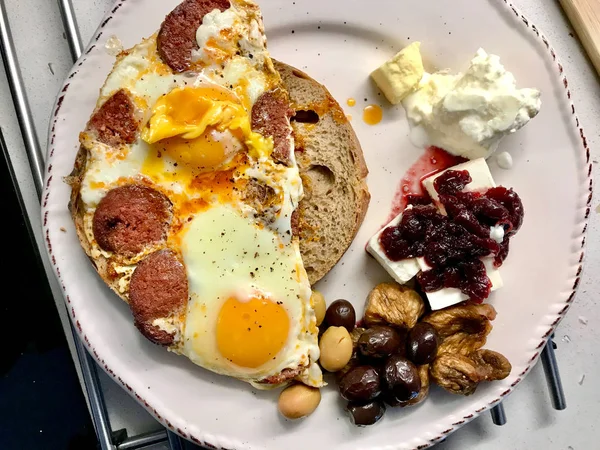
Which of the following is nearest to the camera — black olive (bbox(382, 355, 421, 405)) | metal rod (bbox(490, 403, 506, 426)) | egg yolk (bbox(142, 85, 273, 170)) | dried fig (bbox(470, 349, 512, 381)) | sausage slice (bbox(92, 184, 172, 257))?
egg yolk (bbox(142, 85, 273, 170))

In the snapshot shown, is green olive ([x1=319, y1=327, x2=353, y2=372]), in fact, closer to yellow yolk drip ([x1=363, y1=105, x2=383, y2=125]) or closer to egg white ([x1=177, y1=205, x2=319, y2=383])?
egg white ([x1=177, y1=205, x2=319, y2=383])

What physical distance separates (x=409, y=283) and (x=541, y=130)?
1.13 m

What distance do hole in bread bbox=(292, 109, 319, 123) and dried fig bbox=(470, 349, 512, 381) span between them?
154cm

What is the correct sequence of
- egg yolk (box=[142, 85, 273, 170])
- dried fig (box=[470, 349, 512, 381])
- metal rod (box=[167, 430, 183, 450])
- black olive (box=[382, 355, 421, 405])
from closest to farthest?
egg yolk (box=[142, 85, 273, 170]) → black olive (box=[382, 355, 421, 405]) → dried fig (box=[470, 349, 512, 381]) → metal rod (box=[167, 430, 183, 450])

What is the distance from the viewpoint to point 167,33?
2.46 metres

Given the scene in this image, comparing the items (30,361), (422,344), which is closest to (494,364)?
(422,344)

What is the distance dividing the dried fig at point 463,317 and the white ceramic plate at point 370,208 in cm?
17

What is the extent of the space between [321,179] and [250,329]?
864 mm

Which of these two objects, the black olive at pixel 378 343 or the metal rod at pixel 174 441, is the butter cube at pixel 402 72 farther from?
the metal rod at pixel 174 441

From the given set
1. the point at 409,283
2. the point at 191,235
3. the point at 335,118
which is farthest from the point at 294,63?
the point at 409,283

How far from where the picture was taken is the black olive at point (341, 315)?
2818 millimetres

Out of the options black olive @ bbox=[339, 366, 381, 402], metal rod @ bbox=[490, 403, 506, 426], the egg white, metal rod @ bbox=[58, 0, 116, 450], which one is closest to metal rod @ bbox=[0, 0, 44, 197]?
metal rod @ bbox=[58, 0, 116, 450]

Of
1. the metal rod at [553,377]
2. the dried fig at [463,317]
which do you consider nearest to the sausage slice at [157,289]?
the dried fig at [463,317]

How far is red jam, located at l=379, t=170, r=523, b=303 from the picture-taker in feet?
9.09
